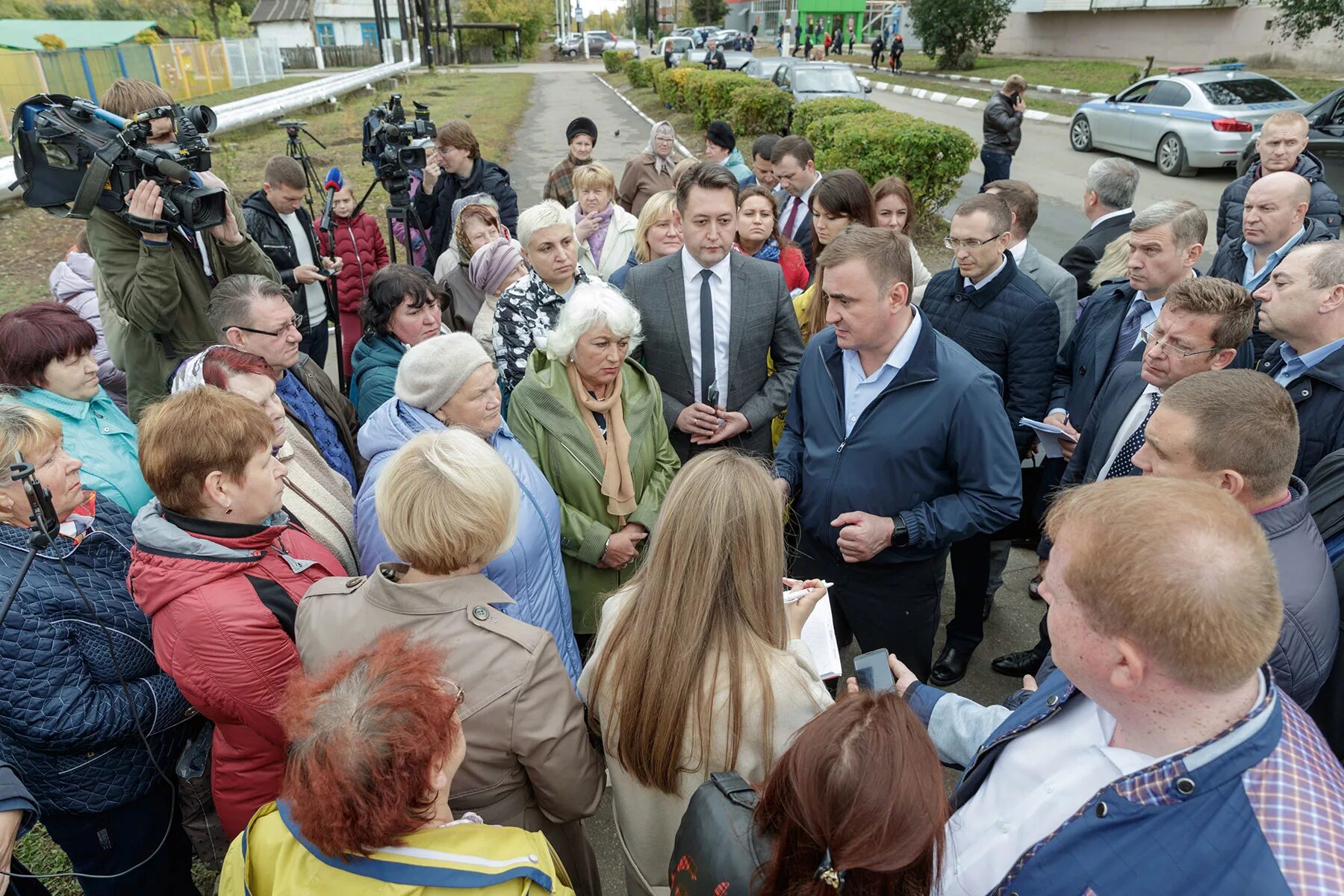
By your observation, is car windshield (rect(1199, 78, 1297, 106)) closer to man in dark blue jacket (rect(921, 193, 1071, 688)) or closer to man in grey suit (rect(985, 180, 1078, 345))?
man in grey suit (rect(985, 180, 1078, 345))

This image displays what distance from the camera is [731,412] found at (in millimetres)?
3668

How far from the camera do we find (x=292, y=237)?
5184 millimetres

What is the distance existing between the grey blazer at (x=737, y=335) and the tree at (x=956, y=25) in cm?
3355

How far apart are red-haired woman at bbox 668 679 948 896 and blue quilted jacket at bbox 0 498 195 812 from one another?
5.91 ft

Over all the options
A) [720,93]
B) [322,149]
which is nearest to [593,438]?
[720,93]

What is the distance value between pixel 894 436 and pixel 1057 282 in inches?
77.9

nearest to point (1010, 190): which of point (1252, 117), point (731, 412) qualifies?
point (731, 412)

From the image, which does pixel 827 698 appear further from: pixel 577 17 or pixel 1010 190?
pixel 577 17

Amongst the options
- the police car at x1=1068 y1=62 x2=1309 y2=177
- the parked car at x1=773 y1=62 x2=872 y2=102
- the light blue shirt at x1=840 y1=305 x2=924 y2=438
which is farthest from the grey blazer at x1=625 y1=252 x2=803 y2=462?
the parked car at x1=773 y1=62 x2=872 y2=102

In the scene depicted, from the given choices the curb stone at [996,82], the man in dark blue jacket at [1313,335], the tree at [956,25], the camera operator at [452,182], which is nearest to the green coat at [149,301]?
the camera operator at [452,182]

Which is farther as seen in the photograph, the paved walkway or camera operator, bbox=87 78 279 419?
the paved walkway

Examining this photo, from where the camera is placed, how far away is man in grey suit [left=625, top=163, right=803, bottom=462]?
3.57 meters

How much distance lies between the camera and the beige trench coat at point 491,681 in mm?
1797

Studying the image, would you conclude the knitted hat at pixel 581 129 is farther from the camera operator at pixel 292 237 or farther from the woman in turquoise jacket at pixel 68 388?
the woman in turquoise jacket at pixel 68 388
